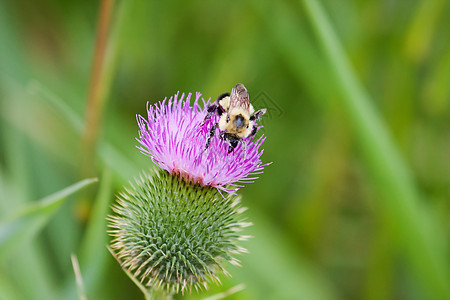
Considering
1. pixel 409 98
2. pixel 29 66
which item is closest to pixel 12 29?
pixel 29 66

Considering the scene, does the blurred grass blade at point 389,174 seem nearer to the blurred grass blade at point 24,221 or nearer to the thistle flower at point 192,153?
the thistle flower at point 192,153

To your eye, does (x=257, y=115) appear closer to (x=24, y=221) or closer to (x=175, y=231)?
(x=175, y=231)

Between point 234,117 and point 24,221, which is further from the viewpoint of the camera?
point 234,117

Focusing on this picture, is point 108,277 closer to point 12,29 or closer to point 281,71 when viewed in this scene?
point 12,29

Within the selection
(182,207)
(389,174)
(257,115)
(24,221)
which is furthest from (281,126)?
(24,221)

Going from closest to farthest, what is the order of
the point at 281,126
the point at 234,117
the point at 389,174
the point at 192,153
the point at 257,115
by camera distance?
the point at 192,153, the point at 234,117, the point at 257,115, the point at 389,174, the point at 281,126

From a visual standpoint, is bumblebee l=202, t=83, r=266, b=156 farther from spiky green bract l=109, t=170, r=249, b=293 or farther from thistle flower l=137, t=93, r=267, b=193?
spiky green bract l=109, t=170, r=249, b=293

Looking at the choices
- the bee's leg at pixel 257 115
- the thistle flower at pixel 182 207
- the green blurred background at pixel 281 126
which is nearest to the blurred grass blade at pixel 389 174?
the green blurred background at pixel 281 126
